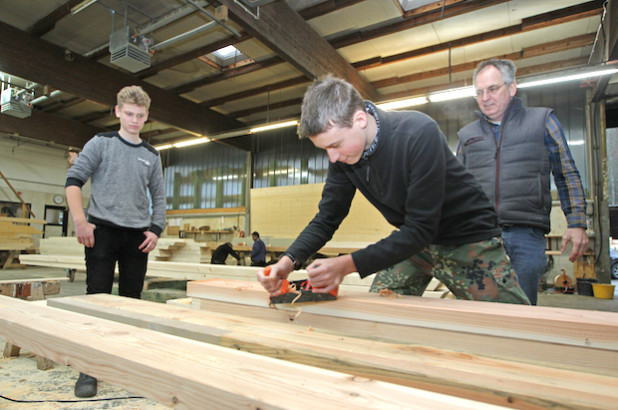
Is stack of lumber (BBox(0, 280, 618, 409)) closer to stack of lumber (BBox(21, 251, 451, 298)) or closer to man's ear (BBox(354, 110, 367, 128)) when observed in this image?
man's ear (BBox(354, 110, 367, 128))

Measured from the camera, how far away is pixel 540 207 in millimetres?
1777

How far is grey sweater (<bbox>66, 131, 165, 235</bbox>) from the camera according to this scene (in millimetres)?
1956

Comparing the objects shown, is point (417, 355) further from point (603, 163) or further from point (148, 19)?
point (603, 163)

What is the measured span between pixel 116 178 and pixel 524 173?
2.13 metres

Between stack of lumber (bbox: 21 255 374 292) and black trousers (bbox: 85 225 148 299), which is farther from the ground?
black trousers (bbox: 85 225 148 299)

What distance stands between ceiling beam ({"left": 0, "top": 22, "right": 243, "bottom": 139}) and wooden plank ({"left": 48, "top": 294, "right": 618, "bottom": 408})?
6.73 metres

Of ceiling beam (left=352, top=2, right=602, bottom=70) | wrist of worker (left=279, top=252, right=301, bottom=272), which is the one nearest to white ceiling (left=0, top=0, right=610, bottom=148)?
ceiling beam (left=352, top=2, right=602, bottom=70)

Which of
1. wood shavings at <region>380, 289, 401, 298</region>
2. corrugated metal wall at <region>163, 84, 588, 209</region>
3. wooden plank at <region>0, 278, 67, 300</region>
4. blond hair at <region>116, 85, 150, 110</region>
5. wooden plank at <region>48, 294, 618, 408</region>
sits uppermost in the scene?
corrugated metal wall at <region>163, 84, 588, 209</region>

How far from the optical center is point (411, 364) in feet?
2.67

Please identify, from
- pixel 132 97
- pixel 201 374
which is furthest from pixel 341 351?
pixel 132 97

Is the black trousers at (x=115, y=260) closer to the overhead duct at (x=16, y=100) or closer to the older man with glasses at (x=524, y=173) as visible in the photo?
the older man with glasses at (x=524, y=173)

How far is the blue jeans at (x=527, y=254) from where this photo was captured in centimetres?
172

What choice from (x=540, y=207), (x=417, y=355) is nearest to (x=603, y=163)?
(x=540, y=207)

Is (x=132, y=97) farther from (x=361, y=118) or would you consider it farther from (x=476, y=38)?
(x=476, y=38)
